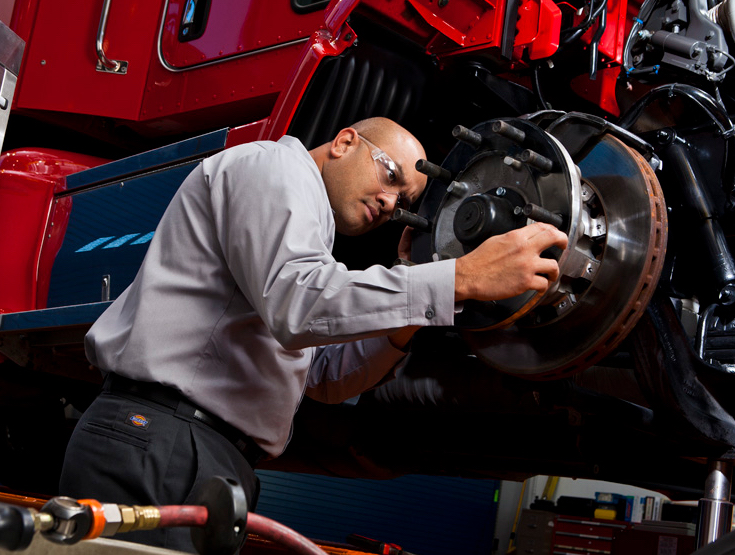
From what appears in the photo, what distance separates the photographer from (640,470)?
82.9 inches

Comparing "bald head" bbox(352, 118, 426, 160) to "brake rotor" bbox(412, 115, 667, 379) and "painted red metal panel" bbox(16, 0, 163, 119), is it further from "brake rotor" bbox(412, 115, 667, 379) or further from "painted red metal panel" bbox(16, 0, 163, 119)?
"painted red metal panel" bbox(16, 0, 163, 119)

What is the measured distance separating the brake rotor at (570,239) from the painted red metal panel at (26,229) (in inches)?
73.7

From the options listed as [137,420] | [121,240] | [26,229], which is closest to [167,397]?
[137,420]

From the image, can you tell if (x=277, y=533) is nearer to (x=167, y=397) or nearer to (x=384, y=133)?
(x=167, y=397)

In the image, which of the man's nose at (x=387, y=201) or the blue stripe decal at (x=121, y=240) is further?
the blue stripe decal at (x=121, y=240)

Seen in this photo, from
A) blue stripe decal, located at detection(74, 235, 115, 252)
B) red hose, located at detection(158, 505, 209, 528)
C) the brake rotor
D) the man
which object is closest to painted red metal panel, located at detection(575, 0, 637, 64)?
the brake rotor

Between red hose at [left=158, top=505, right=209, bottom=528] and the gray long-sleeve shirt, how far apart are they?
541 mm

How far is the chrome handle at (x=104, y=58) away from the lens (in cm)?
328

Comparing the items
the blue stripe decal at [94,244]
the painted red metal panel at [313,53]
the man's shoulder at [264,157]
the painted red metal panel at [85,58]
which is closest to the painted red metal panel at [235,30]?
the painted red metal panel at [85,58]

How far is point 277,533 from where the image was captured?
2.98 feet

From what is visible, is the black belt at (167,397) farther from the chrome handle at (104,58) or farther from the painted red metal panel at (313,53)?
the chrome handle at (104,58)

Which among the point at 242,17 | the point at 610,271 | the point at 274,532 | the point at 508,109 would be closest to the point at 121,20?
the point at 242,17

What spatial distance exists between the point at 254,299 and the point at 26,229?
2.02m

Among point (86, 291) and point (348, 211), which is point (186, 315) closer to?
point (348, 211)
